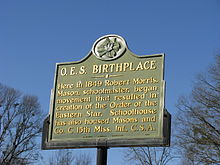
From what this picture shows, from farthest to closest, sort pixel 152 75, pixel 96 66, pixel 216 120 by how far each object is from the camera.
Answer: pixel 216 120 → pixel 96 66 → pixel 152 75

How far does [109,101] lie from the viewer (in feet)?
46.5

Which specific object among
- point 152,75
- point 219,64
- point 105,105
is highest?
point 219,64

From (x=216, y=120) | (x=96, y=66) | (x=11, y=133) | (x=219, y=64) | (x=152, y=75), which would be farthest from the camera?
(x=11, y=133)

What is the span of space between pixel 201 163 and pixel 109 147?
14364mm

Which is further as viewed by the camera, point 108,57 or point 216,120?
point 216,120

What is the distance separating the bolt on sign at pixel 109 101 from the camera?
532 inches

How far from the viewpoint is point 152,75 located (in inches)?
548

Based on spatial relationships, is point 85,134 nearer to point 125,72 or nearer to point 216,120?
point 125,72

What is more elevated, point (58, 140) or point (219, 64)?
point (219, 64)

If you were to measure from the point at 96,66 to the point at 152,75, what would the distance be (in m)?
1.99

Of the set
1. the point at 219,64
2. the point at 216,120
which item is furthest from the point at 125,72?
the point at 219,64

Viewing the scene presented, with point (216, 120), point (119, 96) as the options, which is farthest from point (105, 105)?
point (216, 120)

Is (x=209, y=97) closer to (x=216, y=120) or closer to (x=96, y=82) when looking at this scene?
(x=216, y=120)

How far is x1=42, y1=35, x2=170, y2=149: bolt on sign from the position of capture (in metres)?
13.5
